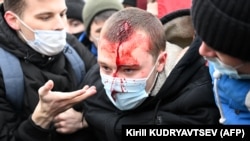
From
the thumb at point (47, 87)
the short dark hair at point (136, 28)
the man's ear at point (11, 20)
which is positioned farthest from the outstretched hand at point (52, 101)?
the man's ear at point (11, 20)

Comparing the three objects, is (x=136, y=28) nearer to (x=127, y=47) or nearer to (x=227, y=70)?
(x=127, y=47)

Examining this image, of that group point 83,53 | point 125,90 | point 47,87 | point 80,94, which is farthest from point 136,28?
point 83,53

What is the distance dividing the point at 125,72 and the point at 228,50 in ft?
2.02

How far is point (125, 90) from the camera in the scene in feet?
7.64

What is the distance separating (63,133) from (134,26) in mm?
813

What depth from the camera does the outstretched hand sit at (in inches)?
91.1

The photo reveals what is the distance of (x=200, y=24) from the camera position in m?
2.02

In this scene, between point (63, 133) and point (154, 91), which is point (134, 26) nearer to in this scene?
point (154, 91)

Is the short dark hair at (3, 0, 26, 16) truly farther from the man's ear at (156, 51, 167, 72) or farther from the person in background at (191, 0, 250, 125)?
the person in background at (191, 0, 250, 125)

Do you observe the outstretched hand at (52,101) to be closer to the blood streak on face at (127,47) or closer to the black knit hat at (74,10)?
the blood streak on face at (127,47)

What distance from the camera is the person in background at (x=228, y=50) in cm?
189

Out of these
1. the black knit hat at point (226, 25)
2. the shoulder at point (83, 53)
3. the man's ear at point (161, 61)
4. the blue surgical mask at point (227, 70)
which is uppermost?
the black knit hat at point (226, 25)

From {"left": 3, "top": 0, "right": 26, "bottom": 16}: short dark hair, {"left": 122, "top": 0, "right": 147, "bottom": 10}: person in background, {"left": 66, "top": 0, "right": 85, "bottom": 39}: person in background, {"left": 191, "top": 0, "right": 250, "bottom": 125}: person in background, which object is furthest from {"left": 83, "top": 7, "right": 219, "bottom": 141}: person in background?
{"left": 66, "top": 0, "right": 85, "bottom": 39}: person in background

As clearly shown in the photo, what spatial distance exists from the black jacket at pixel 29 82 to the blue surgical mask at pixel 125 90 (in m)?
0.44
